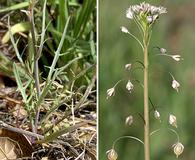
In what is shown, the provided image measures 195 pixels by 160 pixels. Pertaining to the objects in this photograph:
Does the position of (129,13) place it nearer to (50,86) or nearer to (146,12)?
(146,12)

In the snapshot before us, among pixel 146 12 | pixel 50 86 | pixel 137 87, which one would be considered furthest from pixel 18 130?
pixel 146 12

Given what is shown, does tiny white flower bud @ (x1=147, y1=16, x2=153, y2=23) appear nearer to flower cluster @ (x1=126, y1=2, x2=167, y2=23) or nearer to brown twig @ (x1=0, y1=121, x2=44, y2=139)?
flower cluster @ (x1=126, y1=2, x2=167, y2=23)

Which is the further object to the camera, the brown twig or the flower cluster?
the brown twig

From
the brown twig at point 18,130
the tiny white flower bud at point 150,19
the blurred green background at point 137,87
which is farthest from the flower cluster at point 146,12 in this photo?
the brown twig at point 18,130

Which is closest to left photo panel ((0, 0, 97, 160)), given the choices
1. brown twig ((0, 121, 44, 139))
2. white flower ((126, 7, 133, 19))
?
brown twig ((0, 121, 44, 139))

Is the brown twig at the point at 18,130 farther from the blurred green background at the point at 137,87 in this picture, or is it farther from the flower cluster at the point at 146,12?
the flower cluster at the point at 146,12
